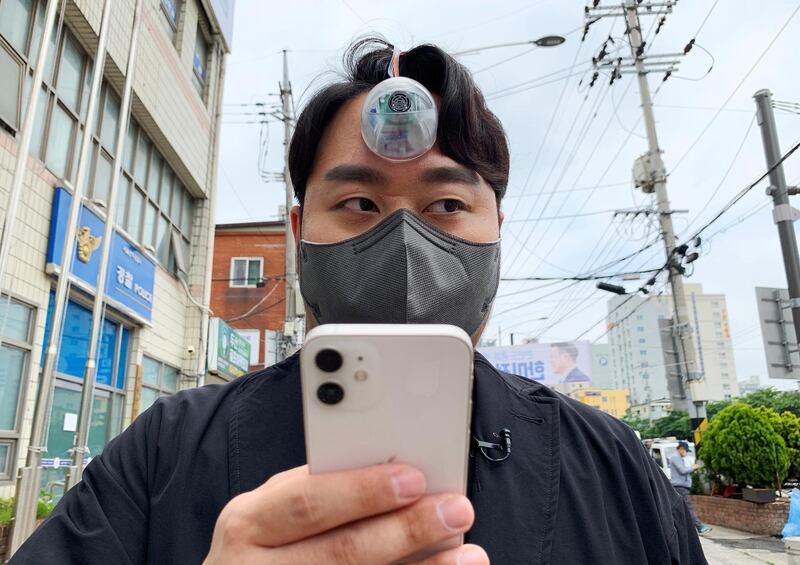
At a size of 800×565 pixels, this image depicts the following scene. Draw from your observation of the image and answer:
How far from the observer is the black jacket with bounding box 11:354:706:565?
116 centimetres

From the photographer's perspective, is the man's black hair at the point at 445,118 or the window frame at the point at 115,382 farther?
the window frame at the point at 115,382

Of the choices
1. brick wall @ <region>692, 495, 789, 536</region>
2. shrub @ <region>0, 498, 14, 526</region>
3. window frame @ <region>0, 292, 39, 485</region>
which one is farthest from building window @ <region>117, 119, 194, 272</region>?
brick wall @ <region>692, 495, 789, 536</region>

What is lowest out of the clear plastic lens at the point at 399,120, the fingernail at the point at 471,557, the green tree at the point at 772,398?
the fingernail at the point at 471,557

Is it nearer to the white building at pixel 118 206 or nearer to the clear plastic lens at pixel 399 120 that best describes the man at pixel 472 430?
the clear plastic lens at pixel 399 120

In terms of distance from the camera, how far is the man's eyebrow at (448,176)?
1426 mm

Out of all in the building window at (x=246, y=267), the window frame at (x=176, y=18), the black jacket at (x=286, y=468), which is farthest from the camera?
the building window at (x=246, y=267)

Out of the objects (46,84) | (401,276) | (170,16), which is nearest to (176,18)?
(170,16)

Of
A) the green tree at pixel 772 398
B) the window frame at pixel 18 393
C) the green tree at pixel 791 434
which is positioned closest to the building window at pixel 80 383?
the window frame at pixel 18 393

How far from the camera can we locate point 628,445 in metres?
1.48

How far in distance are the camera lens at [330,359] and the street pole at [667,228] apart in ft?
51.9

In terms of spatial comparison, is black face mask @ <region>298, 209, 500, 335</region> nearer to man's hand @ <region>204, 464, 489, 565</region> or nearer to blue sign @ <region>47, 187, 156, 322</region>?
man's hand @ <region>204, 464, 489, 565</region>

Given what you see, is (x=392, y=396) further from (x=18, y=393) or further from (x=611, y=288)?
(x=611, y=288)

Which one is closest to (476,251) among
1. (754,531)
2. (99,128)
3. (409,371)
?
(409,371)

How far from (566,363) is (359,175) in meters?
31.5
